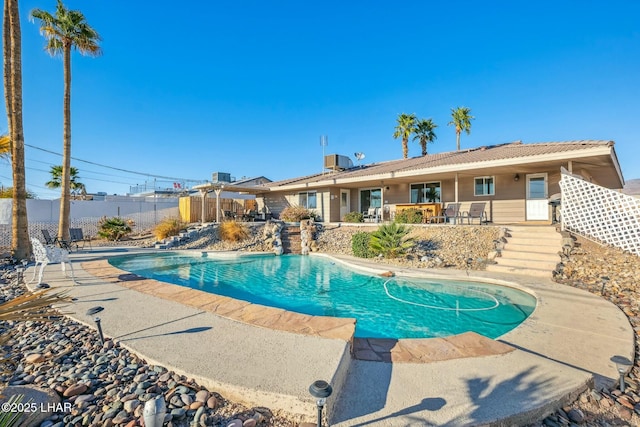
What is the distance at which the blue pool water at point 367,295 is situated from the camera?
511 cm

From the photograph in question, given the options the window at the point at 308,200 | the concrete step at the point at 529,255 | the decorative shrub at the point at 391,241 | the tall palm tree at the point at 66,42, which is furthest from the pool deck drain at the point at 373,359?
the window at the point at 308,200

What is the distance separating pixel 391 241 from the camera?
33.5 feet

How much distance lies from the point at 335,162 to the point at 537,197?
11.7 m

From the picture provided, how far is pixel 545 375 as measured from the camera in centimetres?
274

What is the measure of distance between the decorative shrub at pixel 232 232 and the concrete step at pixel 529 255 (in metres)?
11.4

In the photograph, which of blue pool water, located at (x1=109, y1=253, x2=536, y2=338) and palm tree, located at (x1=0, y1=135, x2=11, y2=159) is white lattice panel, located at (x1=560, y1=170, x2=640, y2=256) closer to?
blue pool water, located at (x1=109, y1=253, x2=536, y2=338)

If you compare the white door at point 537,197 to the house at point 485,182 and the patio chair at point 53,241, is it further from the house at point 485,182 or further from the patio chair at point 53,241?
the patio chair at point 53,241

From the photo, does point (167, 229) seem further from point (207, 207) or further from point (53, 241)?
point (207, 207)

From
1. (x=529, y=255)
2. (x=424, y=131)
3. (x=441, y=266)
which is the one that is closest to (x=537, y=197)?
(x=529, y=255)

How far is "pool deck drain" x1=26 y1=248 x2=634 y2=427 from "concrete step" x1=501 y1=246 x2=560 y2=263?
11.9 feet

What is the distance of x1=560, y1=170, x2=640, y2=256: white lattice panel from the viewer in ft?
25.5

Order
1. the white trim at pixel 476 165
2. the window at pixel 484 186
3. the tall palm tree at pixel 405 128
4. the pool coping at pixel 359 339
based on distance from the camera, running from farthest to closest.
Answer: the tall palm tree at pixel 405 128 → the window at pixel 484 186 → the white trim at pixel 476 165 → the pool coping at pixel 359 339

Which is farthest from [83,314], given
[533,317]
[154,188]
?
[154,188]

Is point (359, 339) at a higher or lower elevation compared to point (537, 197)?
lower
